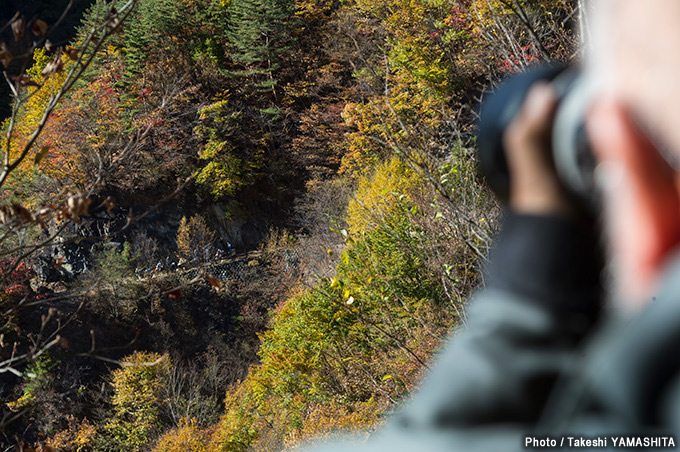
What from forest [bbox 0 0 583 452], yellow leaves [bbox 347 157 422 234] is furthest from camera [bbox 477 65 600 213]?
forest [bbox 0 0 583 452]

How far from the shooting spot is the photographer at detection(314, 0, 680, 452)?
10.6 inches

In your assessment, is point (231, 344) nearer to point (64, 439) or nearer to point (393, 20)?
point (64, 439)

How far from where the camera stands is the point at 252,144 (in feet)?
70.6

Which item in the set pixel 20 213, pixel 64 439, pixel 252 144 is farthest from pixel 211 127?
pixel 20 213

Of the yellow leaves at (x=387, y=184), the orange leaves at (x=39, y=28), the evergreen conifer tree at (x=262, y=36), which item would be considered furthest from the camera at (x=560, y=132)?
the evergreen conifer tree at (x=262, y=36)

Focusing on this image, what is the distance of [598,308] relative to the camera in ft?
1.22

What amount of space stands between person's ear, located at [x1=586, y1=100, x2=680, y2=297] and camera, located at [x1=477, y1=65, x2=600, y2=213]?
0.04 meters

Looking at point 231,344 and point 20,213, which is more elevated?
point 20,213

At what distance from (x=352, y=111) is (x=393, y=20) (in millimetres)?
3077

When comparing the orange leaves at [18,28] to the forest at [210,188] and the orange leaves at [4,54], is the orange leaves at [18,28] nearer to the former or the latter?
the orange leaves at [4,54]

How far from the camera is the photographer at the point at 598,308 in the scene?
0.88 ft

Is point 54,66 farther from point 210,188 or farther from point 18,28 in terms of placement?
point 210,188

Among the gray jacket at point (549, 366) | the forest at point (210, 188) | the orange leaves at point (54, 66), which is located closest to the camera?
the gray jacket at point (549, 366)

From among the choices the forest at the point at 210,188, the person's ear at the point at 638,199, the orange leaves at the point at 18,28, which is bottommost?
the forest at the point at 210,188
